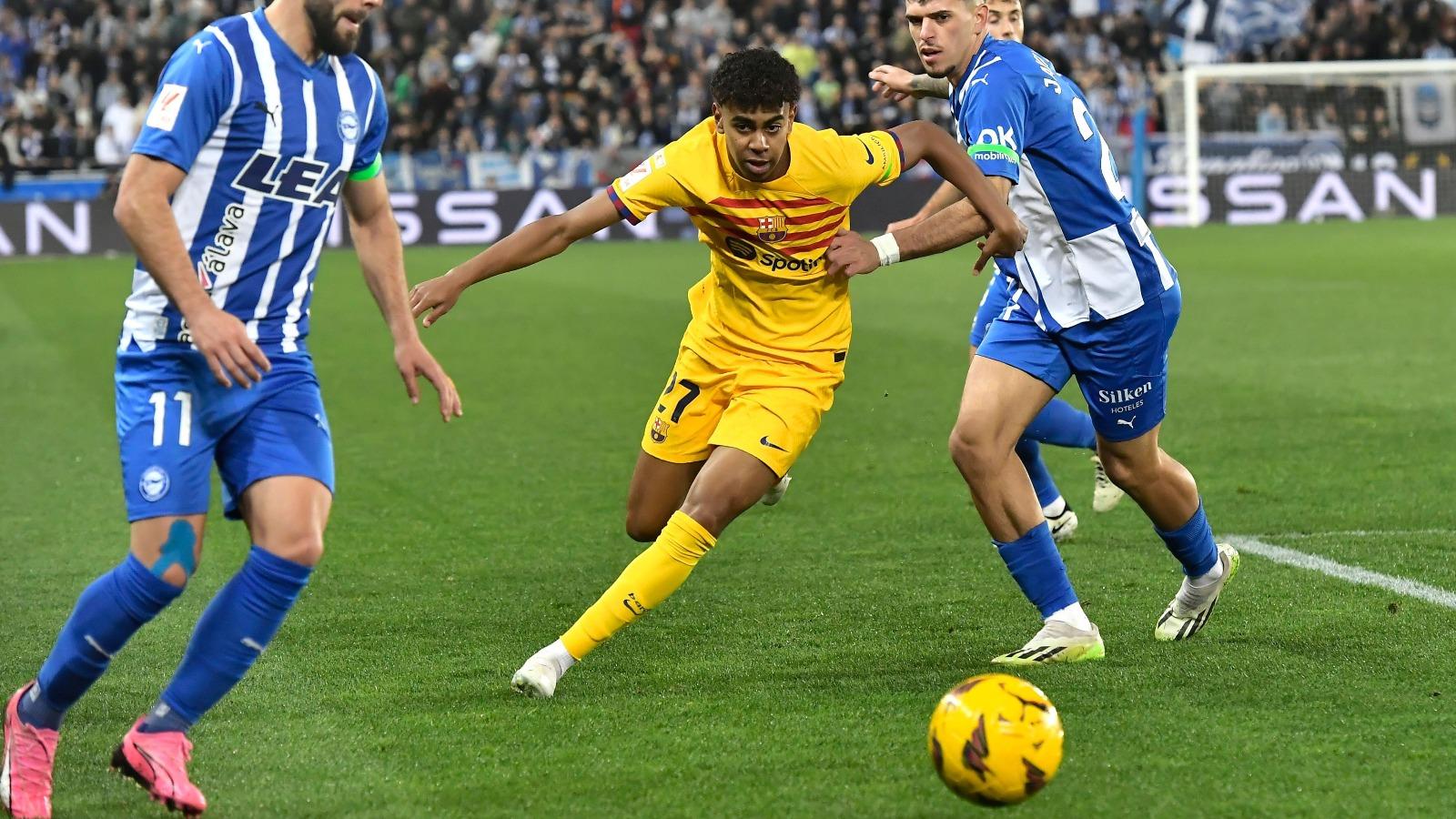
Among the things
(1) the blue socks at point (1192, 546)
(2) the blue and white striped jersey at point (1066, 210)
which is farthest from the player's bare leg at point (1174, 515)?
(2) the blue and white striped jersey at point (1066, 210)

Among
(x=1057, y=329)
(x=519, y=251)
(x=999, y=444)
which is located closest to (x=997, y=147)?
(x=1057, y=329)

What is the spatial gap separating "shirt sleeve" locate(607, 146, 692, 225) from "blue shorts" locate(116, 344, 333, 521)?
1.39 m

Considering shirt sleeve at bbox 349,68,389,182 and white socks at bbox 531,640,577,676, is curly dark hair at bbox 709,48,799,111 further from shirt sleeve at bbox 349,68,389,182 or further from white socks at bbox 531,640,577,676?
white socks at bbox 531,640,577,676

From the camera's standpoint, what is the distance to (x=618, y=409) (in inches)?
438

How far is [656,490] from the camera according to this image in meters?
5.77

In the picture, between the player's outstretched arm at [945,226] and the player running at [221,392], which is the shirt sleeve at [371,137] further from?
the player's outstretched arm at [945,226]

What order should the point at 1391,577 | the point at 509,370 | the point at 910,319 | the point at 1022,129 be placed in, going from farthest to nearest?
the point at 910,319, the point at 509,370, the point at 1391,577, the point at 1022,129

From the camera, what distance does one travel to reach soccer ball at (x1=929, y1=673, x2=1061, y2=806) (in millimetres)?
3906

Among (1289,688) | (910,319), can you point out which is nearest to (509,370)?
(910,319)

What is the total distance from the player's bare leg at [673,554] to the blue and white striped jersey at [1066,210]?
1.06m

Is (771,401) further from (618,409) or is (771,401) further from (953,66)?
(618,409)

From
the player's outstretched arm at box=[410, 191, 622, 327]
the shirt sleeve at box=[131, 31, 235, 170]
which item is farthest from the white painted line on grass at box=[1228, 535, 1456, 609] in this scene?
the shirt sleeve at box=[131, 31, 235, 170]

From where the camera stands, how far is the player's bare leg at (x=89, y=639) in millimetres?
3930

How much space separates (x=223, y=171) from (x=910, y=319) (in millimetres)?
12079
